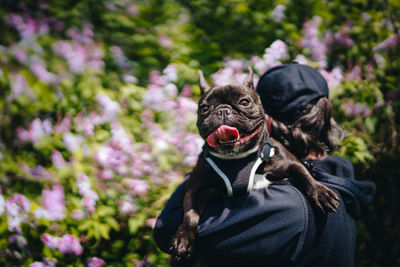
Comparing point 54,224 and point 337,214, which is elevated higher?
point 337,214

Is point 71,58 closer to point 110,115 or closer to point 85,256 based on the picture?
point 110,115

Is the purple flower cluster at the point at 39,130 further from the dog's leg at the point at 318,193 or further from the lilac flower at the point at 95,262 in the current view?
the dog's leg at the point at 318,193

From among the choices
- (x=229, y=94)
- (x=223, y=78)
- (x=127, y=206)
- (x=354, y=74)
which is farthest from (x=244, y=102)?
(x=354, y=74)

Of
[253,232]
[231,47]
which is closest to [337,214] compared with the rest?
[253,232]

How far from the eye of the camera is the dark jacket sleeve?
49.3 inches

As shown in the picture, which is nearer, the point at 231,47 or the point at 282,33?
the point at 282,33

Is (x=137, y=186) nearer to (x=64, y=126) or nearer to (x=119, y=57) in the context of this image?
(x=64, y=126)

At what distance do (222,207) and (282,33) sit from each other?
2.20m

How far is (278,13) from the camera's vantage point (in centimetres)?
296

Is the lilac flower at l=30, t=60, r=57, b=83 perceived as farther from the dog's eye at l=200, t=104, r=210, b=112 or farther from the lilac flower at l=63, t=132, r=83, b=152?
the dog's eye at l=200, t=104, r=210, b=112

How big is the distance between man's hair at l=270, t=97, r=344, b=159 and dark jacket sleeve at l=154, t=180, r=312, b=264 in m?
0.33

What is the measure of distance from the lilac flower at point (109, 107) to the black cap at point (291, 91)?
4.89 feet

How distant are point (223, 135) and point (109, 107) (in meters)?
1.66

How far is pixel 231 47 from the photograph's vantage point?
130 inches
